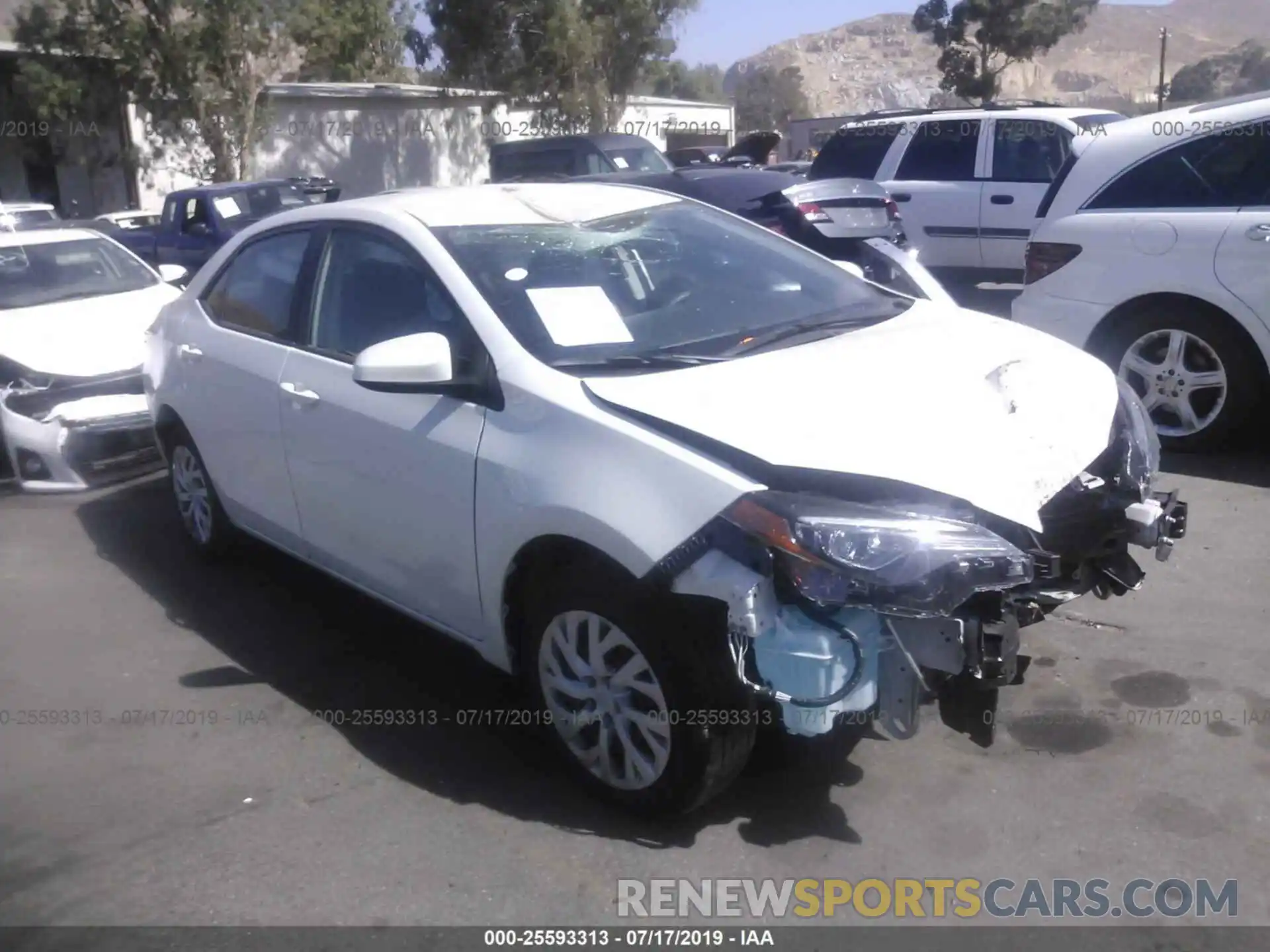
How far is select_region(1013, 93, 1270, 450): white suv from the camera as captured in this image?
240 inches

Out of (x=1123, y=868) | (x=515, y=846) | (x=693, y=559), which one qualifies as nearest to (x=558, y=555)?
(x=693, y=559)

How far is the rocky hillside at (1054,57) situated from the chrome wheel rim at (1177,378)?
7920cm

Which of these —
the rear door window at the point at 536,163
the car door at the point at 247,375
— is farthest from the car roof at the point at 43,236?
the rear door window at the point at 536,163

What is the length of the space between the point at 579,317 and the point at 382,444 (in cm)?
77

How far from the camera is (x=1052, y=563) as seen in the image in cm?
320

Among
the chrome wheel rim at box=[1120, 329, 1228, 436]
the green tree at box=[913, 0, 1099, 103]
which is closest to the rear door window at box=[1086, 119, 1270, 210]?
the chrome wheel rim at box=[1120, 329, 1228, 436]

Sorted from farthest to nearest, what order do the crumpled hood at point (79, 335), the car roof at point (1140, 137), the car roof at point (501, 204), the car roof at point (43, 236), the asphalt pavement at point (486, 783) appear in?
the car roof at point (43, 236)
the crumpled hood at point (79, 335)
the car roof at point (1140, 137)
the car roof at point (501, 204)
the asphalt pavement at point (486, 783)

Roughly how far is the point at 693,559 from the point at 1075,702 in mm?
1732

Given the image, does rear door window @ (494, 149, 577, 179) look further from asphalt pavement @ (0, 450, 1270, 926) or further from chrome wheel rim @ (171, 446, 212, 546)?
asphalt pavement @ (0, 450, 1270, 926)

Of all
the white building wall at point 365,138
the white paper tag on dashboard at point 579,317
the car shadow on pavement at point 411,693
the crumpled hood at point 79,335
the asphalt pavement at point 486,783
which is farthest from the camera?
the white building wall at point 365,138

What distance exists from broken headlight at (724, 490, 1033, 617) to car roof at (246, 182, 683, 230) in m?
1.75

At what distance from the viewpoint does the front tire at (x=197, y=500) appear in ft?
18.0

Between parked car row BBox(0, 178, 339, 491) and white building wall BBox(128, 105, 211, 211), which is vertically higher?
white building wall BBox(128, 105, 211, 211)

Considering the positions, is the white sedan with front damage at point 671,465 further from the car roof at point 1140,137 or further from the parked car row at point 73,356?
the car roof at point 1140,137
